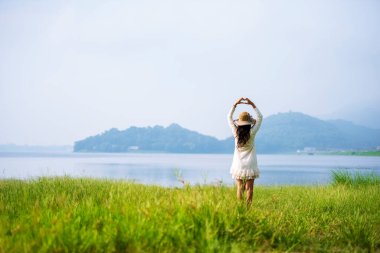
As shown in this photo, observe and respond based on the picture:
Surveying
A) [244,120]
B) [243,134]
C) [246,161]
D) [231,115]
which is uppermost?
[231,115]

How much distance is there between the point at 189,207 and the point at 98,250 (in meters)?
1.71

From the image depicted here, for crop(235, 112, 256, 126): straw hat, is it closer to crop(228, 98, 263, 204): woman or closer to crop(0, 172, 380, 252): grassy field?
crop(228, 98, 263, 204): woman

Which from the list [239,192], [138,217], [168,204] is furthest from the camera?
[239,192]

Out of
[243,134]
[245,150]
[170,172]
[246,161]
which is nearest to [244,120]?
[243,134]

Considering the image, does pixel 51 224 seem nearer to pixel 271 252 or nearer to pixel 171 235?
pixel 171 235

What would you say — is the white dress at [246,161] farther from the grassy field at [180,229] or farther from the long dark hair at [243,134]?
the grassy field at [180,229]

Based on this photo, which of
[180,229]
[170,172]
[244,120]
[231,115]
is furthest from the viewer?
[170,172]

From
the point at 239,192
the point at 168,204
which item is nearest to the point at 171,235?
the point at 168,204

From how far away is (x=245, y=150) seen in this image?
9.83 m

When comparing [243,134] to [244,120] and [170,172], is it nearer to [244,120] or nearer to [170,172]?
[244,120]

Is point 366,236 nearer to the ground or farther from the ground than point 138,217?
nearer to the ground

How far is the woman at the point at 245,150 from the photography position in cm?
973

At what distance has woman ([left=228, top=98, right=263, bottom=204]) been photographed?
9734mm

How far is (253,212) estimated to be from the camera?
742 centimetres
